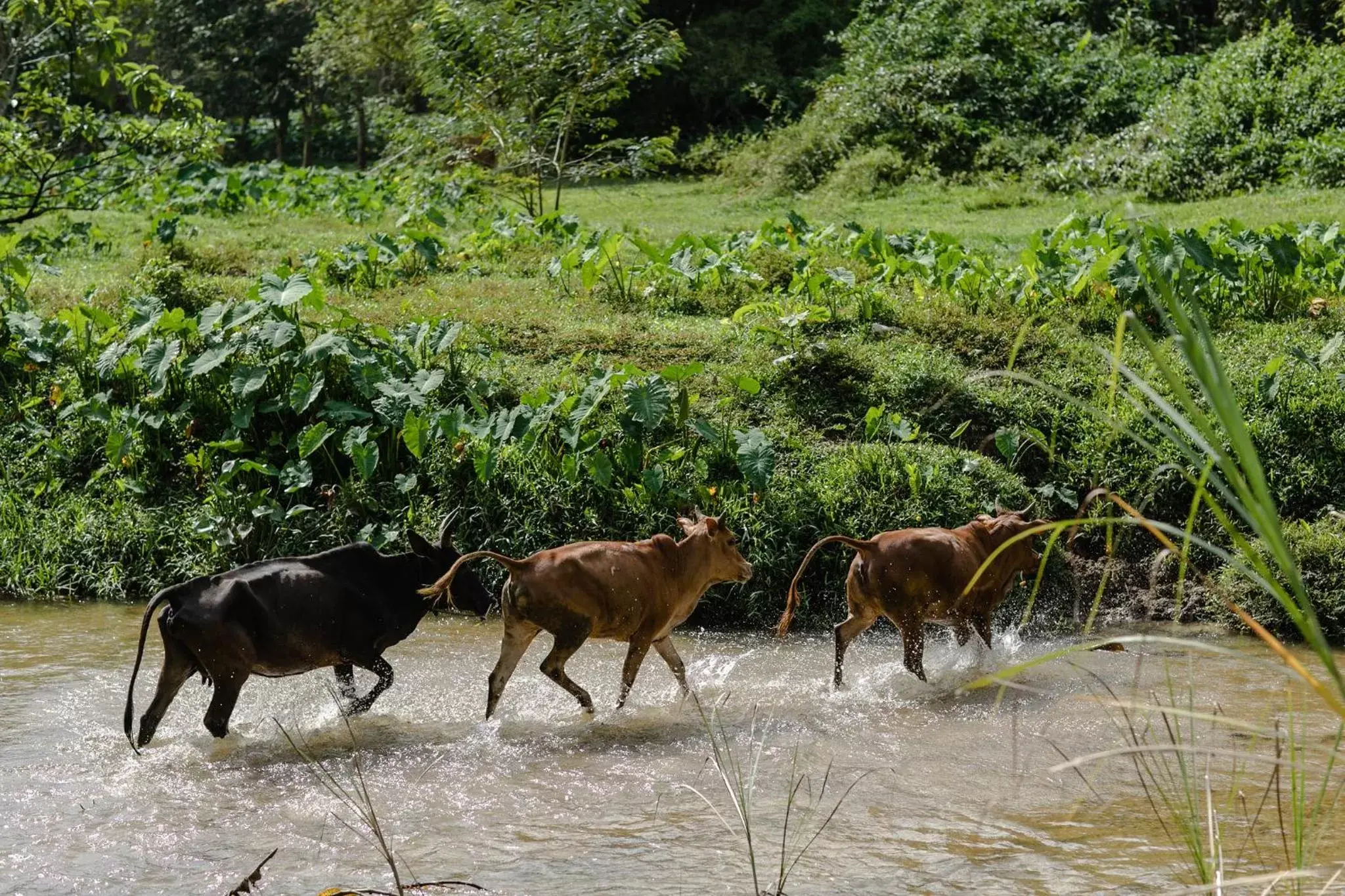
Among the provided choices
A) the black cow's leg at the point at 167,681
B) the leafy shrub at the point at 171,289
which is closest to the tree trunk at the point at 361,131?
the leafy shrub at the point at 171,289

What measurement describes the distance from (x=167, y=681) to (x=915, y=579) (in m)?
3.44

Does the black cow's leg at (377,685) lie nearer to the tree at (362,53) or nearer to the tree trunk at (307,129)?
the tree at (362,53)

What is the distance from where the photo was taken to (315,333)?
33.9 ft

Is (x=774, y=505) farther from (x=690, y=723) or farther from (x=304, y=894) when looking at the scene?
(x=304, y=894)

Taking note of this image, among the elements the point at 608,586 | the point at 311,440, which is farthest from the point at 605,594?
the point at 311,440

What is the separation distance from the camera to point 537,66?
17859 mm

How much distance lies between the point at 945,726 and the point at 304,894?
3074 mm

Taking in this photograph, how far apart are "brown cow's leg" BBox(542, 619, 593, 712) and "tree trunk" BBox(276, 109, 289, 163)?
2816 cm

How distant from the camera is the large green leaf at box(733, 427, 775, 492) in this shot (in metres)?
8.80

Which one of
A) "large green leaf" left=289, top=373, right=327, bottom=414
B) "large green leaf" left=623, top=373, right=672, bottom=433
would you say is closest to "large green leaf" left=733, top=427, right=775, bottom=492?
"large green leaf" left=623, top=373, right=672, bottom=433

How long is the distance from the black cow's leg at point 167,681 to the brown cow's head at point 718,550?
2.34 metres

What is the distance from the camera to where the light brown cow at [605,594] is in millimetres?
6555

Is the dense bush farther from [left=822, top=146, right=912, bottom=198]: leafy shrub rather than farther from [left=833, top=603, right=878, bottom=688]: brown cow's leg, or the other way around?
[left=833, top=603, right=878, bottom=688]: brown cow's leg

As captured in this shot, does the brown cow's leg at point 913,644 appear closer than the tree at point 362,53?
Yes
